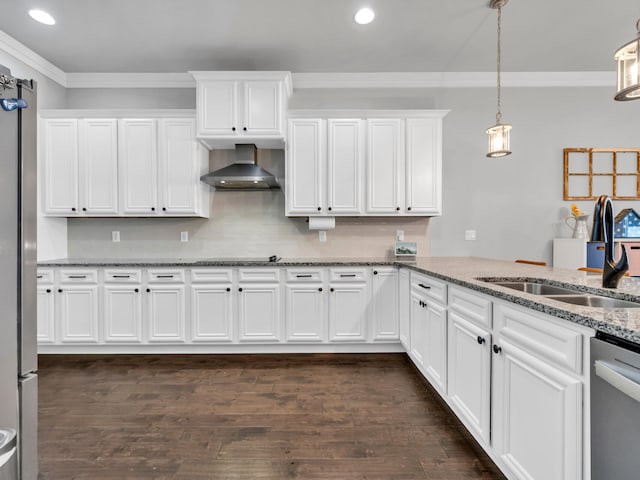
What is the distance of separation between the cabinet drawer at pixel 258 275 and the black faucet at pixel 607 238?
235 centimetres

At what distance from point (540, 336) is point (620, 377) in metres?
0.36

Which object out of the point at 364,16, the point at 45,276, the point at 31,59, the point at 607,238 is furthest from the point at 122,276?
the point at 607,238

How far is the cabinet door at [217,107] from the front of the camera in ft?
10.6

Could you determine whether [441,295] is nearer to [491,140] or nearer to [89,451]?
[491,140]

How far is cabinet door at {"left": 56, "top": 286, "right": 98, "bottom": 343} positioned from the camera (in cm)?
304

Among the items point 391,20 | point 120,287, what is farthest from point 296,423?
point 391,20

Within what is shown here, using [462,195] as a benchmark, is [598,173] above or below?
above

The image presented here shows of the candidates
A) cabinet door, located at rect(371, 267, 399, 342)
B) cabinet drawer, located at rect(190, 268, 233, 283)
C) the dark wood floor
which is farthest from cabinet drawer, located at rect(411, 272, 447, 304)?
cabinet drawer, located at rect(190, 268, 233, 283)

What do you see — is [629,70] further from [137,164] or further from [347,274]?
[137,164]

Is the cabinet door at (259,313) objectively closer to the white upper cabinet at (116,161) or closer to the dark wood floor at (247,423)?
the dark wood floor at (247,423)

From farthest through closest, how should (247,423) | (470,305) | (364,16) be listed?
1. (364,16)
2. (247,423)
3. (470,305)

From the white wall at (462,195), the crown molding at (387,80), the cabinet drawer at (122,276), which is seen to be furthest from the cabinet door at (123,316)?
the crown molding at (387,80)

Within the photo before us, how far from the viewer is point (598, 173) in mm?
3711

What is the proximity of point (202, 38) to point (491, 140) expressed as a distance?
2680mm
